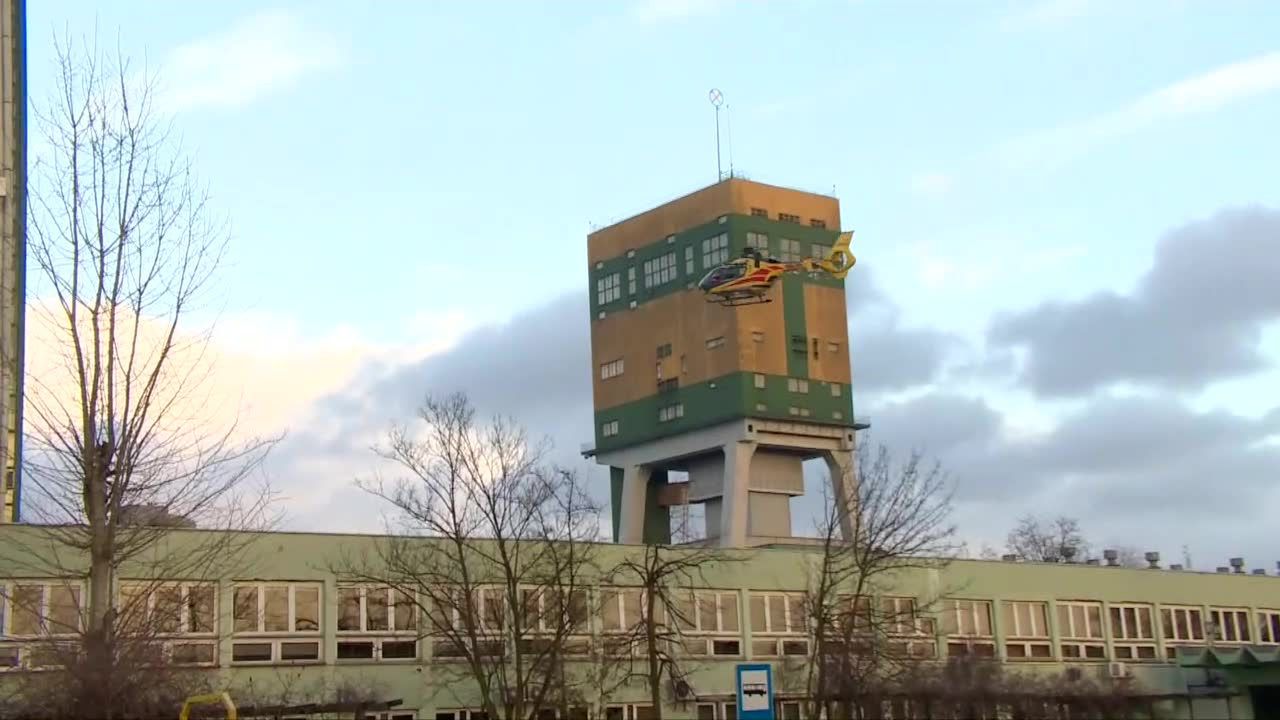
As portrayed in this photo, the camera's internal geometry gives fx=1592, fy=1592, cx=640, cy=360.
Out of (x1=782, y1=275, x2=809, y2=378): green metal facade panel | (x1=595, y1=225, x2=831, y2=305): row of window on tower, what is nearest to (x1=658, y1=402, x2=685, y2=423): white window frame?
(x1=782, y1=275, x2=809, y2=378): green metal facade panel

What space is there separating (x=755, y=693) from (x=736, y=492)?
56.0 metres

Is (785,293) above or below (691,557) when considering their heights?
above

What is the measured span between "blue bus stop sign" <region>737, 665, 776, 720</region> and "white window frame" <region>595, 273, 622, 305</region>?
6520 centimetres

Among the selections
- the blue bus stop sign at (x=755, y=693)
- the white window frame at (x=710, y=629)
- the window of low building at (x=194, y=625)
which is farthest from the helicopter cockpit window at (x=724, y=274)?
the blue bus stop sign at (x=755, y=693)

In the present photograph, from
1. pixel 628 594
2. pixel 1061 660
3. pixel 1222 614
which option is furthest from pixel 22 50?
pixel 1222 614

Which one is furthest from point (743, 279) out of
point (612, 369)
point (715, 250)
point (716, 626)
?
point (716, 626)

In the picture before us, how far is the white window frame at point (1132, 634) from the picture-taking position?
179ft

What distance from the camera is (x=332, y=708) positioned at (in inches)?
1414

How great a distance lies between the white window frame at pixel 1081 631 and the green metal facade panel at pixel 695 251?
3124 centimetres

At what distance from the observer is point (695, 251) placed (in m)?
82.9

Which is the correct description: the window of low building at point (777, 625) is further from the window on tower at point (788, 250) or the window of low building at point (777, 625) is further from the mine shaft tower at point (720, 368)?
the window on tower at point (788, 250)

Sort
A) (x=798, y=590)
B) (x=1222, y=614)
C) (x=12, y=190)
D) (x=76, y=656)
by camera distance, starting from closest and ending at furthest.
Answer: (x=76, y=656), (x=12, y=190), (x=798, y=590), (x=1222, y=614)

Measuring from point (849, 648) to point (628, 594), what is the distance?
952 cm

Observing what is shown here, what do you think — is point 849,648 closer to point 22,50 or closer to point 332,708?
point 332,708
